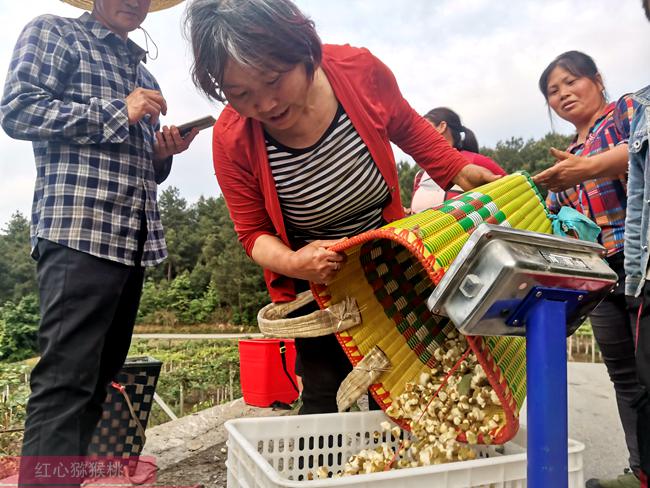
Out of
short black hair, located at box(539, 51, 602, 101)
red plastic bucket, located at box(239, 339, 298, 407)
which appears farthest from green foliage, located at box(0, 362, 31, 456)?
short black hair, located at box(539, 51, 602, 101)

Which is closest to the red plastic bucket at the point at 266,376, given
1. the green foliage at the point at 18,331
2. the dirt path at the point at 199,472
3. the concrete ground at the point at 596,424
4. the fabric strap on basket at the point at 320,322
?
the dirt path at the point at 199,472

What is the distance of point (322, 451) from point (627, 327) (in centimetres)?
113

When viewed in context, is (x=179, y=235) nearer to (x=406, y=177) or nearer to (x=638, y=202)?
(x=406, y=177)

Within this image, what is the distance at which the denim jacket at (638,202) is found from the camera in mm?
1208

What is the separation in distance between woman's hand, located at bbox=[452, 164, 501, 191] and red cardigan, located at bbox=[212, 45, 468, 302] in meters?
0.02

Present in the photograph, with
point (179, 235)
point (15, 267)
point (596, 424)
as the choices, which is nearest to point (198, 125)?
point (596, 424)

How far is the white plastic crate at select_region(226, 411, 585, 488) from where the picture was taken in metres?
0.81

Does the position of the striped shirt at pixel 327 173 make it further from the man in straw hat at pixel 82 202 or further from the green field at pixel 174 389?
the green field at pixel 174 389

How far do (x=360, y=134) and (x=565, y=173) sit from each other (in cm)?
56

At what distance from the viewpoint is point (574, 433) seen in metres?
2.64

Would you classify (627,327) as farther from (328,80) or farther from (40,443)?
(40,443)

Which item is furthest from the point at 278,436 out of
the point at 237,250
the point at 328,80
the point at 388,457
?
the point at 237,250

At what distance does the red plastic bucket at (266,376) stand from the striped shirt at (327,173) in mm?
2094

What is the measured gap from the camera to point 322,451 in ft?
3.84
